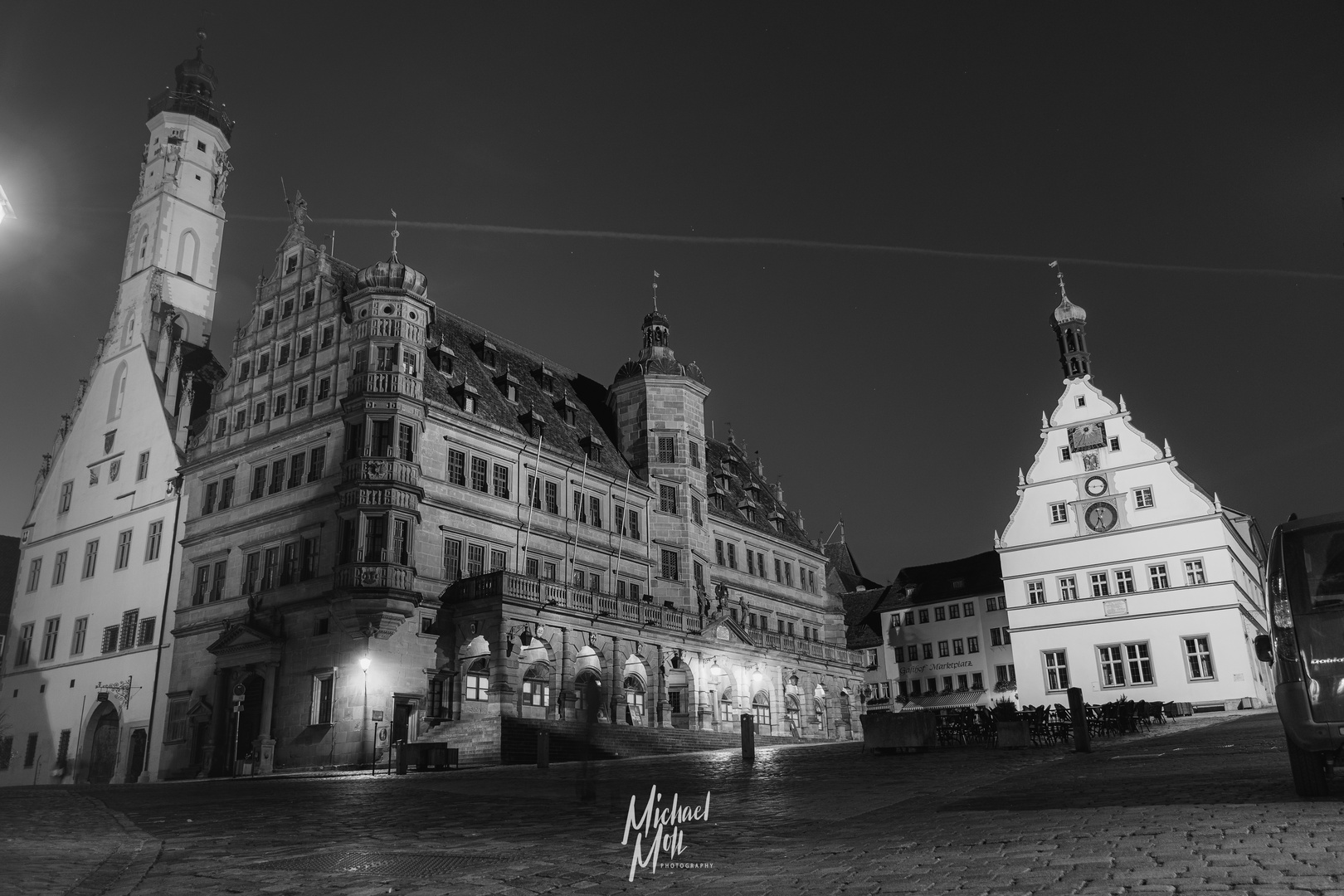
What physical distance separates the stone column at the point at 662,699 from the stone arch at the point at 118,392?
30.7m

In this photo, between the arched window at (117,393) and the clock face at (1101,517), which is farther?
the clock face at (1101,517)

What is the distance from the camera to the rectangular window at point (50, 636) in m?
52.1

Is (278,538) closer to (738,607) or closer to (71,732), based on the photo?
(71,732)

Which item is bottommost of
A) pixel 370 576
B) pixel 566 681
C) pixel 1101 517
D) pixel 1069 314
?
pixel 566 681

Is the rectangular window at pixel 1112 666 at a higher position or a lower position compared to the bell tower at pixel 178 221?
lower

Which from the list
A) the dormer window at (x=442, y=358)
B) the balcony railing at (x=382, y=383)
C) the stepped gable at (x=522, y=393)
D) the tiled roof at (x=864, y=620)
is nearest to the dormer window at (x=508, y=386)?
the stepped gable at (x=522, y=393)

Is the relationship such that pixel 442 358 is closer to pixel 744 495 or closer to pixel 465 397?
pixel 465 397

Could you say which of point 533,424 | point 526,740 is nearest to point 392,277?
point 533,424

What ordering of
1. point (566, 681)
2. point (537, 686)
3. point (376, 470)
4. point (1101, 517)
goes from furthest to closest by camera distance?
point (1101, 517) < point (566, 681) < point (537, 686) < point (376, 470)

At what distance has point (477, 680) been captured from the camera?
40.6 m

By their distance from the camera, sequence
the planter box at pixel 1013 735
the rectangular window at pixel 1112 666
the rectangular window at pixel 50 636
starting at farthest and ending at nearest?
the rectangular window at pixel 1112 666
the rectangular window at pixel 50 636
the planter box at pixel 1013 735

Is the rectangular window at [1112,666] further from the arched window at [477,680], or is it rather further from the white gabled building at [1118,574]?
the arched window at [477,680]

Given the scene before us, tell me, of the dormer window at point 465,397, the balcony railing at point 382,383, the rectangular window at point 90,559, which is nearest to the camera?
the balcony railing at point 382,383

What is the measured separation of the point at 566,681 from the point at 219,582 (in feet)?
51.8
